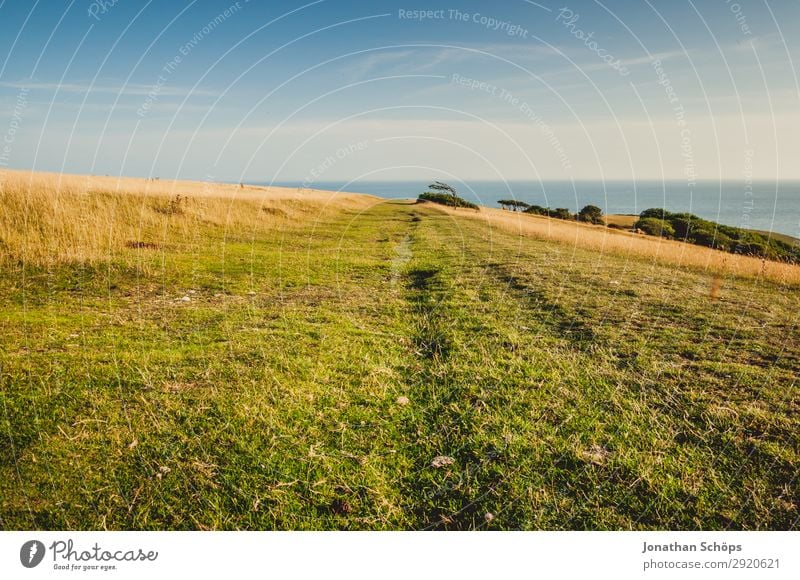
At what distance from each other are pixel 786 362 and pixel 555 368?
155 inches

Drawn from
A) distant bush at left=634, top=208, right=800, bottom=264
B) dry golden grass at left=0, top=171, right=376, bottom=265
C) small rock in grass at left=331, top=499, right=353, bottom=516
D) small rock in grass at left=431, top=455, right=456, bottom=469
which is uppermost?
distant bush at left=634, top=208, right=800, bottom=264

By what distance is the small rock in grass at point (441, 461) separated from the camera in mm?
4668

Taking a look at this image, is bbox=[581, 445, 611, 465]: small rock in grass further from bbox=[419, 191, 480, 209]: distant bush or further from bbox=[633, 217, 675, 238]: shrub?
bbox=[633, 217, 675, 238]: shrub

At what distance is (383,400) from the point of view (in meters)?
5.98

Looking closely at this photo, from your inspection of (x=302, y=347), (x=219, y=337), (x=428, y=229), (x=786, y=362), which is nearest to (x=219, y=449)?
(x=302, y=347)

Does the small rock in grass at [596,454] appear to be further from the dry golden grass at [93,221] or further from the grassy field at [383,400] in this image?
the dry golden grass at [93,221]

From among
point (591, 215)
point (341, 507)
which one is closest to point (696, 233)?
point (591, 215)

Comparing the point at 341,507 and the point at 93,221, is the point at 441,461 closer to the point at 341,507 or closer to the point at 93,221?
the point at 341,507

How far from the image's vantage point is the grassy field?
163 inches

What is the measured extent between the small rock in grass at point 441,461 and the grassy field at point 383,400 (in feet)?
0.06

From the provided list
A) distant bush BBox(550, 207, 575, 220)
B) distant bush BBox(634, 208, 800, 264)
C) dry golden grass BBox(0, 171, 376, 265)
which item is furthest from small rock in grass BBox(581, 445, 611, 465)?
distant bush BBox(550, 207, 575, 220)

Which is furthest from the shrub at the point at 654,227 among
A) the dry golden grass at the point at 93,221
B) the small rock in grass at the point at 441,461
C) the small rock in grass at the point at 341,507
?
the small rock in grass at the point at 341,507

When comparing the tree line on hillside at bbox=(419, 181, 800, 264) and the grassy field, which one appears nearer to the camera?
the grassy field

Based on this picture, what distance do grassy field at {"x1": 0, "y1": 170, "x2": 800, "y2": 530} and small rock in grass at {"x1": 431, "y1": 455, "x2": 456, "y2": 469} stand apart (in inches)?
0.7
